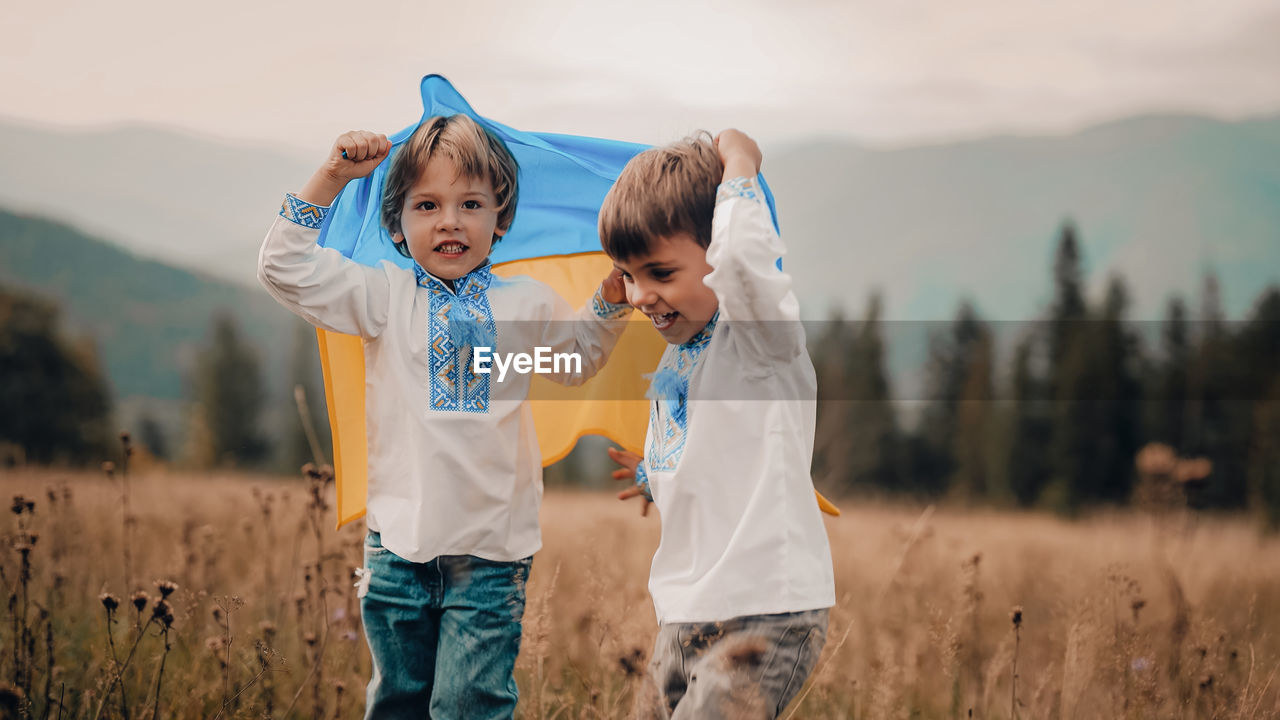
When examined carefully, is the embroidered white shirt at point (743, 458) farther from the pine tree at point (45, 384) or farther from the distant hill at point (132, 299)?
the distant hill at point (132, 299)

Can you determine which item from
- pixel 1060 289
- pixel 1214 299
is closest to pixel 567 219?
pixel 1060 289

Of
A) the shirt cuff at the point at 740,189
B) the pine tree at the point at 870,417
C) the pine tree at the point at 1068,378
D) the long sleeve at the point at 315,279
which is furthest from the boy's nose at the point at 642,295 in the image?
the pine tree at the point at 870,417

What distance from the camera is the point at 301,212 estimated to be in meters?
2.88

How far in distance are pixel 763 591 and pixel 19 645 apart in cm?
319

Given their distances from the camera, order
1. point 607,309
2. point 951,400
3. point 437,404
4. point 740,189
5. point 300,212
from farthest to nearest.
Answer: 1. point 951,400
2. point 607,309
3. point 437,404
4. point 300,212
5. point 740,189

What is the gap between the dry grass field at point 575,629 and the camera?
3.30 m

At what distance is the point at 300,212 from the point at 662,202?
1196 millimetres

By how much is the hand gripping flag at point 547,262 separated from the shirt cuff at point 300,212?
437 millimetres

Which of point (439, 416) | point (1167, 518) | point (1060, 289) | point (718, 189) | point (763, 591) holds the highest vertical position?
point (1060, 289)

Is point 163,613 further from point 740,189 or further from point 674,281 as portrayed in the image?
point 740,189

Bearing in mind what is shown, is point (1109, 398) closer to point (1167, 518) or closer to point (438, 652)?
point (1167, 518)

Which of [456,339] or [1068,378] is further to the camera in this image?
[1068,378]

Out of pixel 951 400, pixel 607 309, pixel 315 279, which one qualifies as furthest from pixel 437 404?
pixel 951 400

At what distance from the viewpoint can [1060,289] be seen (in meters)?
48.5
